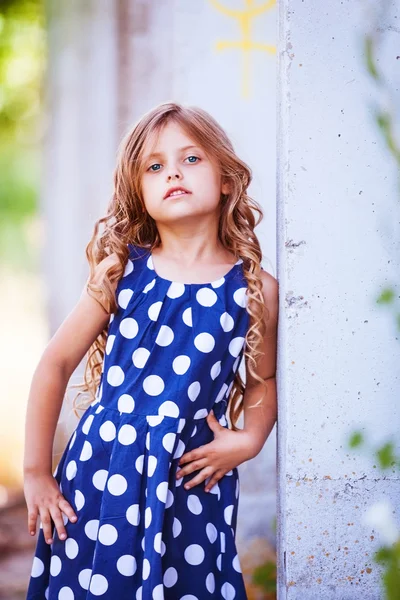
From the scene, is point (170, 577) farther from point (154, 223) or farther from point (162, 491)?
point (154, 223)

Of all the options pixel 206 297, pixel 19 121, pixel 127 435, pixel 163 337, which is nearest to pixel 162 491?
pixel 127 435

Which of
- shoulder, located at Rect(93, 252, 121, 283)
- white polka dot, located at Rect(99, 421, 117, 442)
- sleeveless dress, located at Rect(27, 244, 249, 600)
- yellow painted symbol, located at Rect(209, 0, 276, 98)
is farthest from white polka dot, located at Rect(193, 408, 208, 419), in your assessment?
yellow painted symbol, located at Rect(209, 0, 276, 98)

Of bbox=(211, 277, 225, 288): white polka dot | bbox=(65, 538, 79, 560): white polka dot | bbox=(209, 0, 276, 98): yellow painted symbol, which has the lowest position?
bbox=(65, 538, 79, 560): white polka dot

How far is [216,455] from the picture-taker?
73.0 inches

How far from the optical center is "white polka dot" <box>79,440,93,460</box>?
1.86 metres

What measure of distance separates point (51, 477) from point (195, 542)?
0.42 m

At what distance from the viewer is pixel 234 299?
1868 mm

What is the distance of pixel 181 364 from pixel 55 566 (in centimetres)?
63

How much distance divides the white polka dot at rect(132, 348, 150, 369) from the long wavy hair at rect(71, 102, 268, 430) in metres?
0.13

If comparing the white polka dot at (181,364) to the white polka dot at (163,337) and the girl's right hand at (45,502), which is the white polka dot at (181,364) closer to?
the white polka dot at (163,337)

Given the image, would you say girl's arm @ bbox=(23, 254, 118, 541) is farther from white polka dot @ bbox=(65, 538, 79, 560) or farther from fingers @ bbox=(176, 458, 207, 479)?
fingers @ bbox=(176, 458, 207, 479)

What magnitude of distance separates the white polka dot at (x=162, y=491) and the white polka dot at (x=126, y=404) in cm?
20

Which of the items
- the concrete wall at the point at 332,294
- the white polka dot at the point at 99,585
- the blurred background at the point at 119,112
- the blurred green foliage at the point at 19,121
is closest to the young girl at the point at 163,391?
the white polka dot at the point at 99,585

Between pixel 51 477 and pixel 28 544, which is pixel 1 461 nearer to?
pixel 28 544
